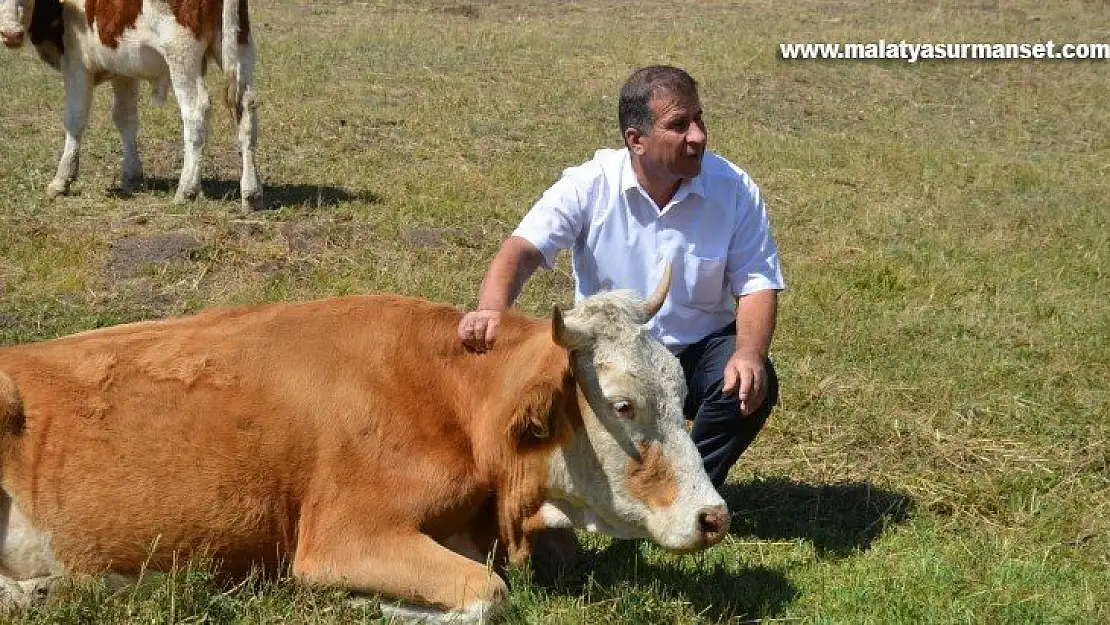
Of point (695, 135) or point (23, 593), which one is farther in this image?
point (695, 135)

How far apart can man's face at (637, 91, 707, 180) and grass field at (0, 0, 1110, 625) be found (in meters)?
1.56

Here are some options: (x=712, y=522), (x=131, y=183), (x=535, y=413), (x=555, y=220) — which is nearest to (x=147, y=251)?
(x=131, y=183)

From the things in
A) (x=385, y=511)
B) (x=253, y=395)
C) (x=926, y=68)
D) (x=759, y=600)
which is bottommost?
(x=759, y=600)

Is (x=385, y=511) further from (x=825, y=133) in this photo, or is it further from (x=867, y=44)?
(x=867, y=44)

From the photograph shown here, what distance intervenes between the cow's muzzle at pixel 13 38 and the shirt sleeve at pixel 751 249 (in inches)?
337

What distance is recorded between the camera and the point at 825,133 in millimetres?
16734

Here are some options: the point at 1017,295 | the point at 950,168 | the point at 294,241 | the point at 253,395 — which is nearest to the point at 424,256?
the point at 294,241

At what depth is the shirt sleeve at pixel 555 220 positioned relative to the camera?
5.70 metres

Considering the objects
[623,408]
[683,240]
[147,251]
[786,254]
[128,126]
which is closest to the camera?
[623,408]

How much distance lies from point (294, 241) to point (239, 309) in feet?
16.2

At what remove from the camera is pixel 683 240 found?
5.88m

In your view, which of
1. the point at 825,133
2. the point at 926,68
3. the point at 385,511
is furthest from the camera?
the point at 926,68

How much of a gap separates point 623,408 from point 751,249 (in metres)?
1.47

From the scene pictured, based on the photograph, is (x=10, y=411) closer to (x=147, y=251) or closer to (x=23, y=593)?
(x=23, y=593)
